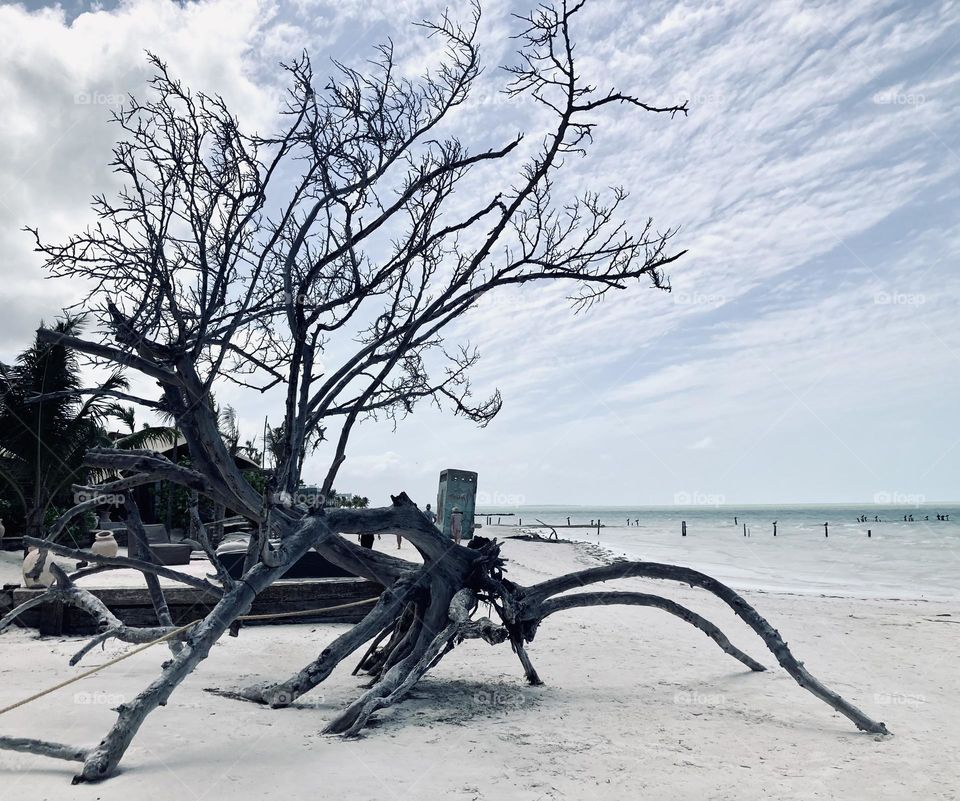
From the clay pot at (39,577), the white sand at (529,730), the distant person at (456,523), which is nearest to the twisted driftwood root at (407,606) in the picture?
the white sand at (529,730)

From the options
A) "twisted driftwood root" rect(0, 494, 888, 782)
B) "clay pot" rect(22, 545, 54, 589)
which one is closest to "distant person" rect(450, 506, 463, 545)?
"clay pot" rect(22, 545, 54, 589)

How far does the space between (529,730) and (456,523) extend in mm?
A: 12460

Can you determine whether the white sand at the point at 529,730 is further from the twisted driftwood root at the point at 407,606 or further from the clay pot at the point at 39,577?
the clay pot at the point at 39,577

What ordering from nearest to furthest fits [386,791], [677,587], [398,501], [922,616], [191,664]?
[386,791]
[191,664]
[398,501]
[922,616]
[677,587]

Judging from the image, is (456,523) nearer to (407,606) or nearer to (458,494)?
(458,494)

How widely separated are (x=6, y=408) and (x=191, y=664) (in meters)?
16.8

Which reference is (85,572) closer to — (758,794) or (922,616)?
(758,794)


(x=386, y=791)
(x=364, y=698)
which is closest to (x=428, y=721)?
(x=364, y=698)

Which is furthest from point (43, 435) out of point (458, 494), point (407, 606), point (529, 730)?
point (529, 730)

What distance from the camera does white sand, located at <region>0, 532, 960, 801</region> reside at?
351 centimetres

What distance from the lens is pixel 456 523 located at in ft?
55.7

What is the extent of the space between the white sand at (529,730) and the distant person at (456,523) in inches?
348

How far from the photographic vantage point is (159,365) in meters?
5.06

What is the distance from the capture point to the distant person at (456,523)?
16828mm
